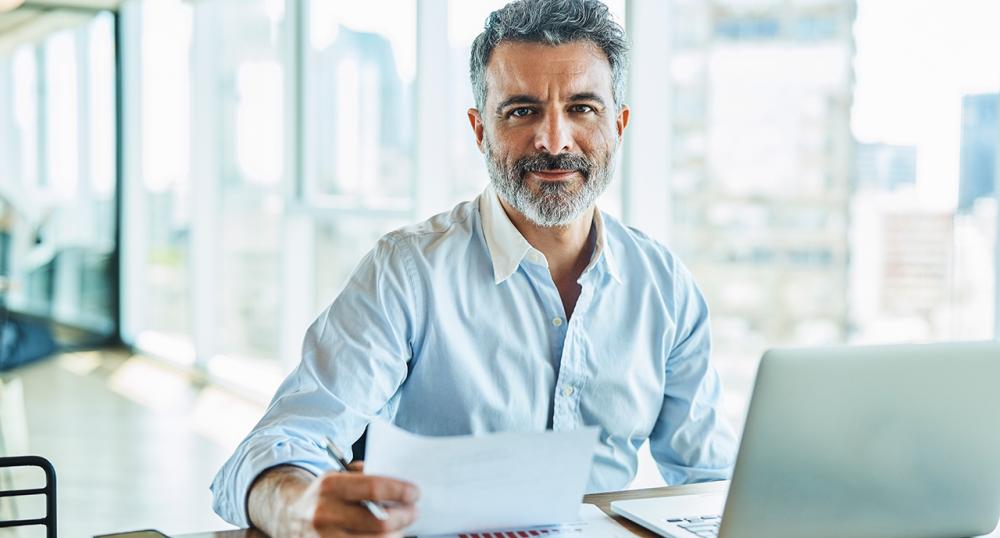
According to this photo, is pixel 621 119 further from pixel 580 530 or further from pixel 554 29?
pixel 580 530

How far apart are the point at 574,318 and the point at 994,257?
1414 mm

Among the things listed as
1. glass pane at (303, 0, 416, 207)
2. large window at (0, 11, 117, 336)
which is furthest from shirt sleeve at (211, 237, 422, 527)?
large window at (0, 11, 117, 336)

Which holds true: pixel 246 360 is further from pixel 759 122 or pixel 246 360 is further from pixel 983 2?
pixel 983 2

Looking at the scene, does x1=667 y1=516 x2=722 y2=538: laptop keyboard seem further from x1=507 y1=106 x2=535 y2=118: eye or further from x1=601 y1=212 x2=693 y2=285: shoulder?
x1=507 y1=106 x2=535 y2=118: eye

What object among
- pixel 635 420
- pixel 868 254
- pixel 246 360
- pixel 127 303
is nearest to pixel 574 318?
pixel 635 420

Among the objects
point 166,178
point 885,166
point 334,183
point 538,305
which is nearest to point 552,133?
point 538,305

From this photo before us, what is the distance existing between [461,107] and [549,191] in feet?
7.94

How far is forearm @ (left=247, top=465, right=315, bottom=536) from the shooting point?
1.14 meters

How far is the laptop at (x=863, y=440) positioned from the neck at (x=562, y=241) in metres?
0.69

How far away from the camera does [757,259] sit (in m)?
3.71

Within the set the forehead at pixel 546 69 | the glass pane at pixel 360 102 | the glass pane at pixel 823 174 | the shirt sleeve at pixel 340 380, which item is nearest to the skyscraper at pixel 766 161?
the glass pane at pixel 823 174

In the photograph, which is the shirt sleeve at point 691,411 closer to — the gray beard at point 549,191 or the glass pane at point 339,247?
the gray beard at point 549,191

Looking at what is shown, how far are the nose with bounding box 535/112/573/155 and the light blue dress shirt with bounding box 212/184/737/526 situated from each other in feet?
0.45

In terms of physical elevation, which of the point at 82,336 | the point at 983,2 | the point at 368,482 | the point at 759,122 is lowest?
the point at 82,336
